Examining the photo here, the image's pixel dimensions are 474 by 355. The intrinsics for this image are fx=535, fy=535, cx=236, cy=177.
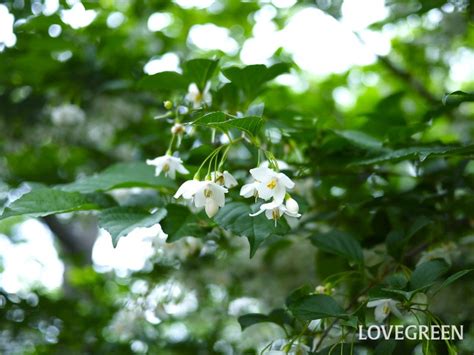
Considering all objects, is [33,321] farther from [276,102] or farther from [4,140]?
[276,102]

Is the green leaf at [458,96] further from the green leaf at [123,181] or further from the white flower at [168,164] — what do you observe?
the green leaf at [123,181]

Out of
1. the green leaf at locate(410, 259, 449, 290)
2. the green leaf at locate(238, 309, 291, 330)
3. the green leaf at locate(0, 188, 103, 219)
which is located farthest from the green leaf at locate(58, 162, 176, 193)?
the green leaf at locate(410, 259, 449, 290)

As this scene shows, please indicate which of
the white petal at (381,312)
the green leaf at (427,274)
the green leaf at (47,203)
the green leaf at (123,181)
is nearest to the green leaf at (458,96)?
the green leaf at (427,274)

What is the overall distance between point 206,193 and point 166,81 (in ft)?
1.60

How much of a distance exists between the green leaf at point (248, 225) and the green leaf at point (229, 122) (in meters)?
0.19

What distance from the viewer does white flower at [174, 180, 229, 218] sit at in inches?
39.5

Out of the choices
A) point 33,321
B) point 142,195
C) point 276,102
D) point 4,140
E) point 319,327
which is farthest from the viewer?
point 4,140

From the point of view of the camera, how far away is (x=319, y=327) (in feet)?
4.05

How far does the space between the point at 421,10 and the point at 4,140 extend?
187cm

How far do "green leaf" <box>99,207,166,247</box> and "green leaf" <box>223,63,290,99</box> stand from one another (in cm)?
37

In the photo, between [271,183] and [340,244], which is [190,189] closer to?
[271,183]

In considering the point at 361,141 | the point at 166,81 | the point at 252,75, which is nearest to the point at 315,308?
the point at 361,141

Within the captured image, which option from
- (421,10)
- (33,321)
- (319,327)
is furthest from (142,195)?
(421,10)

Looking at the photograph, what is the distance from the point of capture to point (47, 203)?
1177mm
